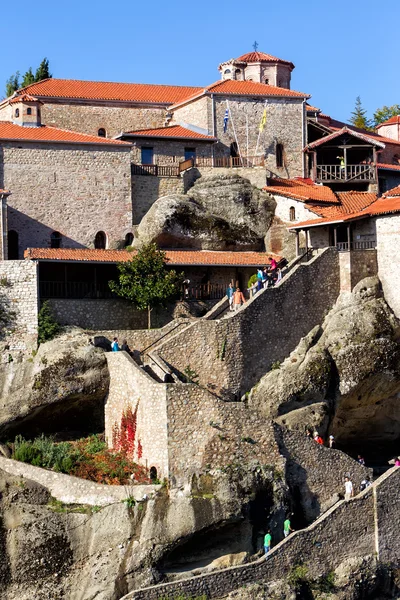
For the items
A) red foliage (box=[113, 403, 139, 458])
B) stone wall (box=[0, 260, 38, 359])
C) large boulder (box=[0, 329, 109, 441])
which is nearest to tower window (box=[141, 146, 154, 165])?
stone wall (box=[0, 260, 38, 359])

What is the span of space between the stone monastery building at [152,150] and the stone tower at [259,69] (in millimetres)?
54

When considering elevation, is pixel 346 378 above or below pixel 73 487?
above

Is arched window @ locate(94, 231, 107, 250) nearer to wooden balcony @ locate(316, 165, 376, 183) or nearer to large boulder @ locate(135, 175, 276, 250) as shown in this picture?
large boulder @ locate(135, 175, 276, 250)

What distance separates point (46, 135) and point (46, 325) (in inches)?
394

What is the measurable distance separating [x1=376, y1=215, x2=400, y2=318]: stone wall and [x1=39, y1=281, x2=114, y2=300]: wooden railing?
10.6m

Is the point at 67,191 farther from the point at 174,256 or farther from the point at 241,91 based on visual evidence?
the point at 241,91

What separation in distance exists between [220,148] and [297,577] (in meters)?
23.5

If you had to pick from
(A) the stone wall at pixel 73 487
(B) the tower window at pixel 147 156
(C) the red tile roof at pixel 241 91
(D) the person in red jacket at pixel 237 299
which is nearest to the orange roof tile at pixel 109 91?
(C) the red tile roof at pixel 241 91

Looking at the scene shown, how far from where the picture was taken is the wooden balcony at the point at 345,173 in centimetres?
5678

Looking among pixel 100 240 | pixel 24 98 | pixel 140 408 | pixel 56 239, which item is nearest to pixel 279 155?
pixel 100 240

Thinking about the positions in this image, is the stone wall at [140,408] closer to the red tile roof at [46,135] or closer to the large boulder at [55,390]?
the large boulder at [55,390]

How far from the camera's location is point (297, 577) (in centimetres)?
4044

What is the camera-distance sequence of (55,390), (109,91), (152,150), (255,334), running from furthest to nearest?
(109,91)
(152,150)
(255,334)
(55,390)

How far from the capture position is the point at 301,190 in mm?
54312
